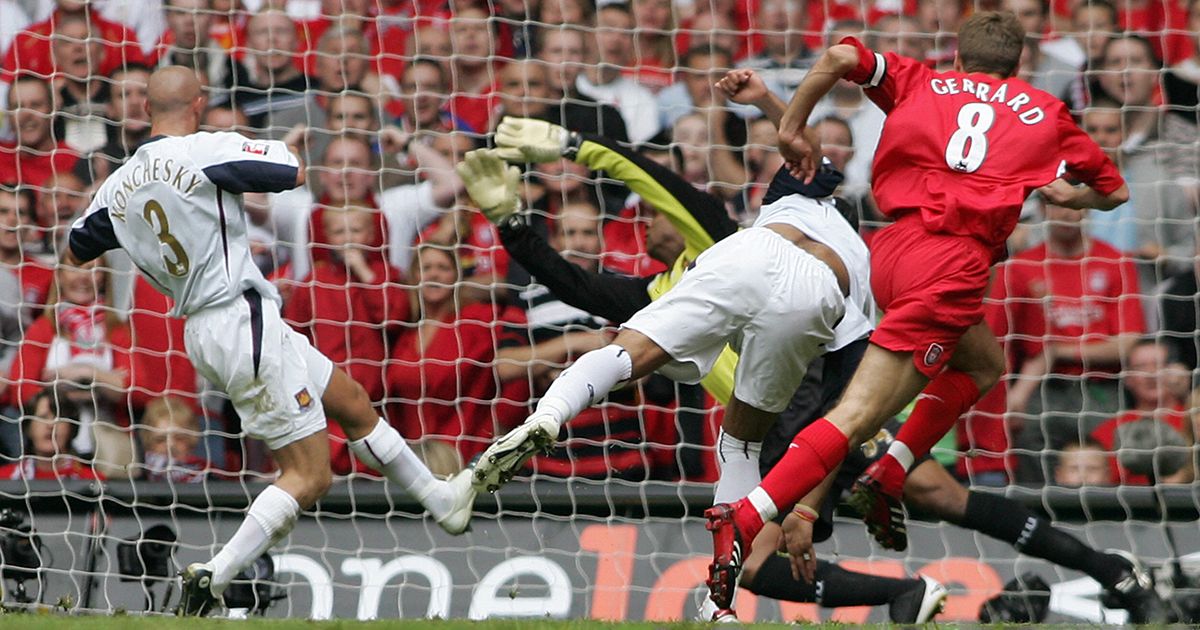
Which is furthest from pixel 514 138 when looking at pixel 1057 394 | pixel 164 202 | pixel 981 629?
pixel 1057 394

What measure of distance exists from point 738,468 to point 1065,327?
305 centimetres

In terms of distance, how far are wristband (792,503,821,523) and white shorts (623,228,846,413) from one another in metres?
0.38

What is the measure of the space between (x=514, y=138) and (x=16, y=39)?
3.27 metres

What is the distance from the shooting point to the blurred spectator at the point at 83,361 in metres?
7.65

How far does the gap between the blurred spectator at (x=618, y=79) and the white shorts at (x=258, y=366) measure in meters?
2.82

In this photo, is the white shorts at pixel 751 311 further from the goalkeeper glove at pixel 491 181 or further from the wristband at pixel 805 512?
the goalkeeper glove at pixel 491 181

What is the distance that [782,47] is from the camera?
8289 mm

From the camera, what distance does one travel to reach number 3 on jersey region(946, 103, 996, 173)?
4.97m

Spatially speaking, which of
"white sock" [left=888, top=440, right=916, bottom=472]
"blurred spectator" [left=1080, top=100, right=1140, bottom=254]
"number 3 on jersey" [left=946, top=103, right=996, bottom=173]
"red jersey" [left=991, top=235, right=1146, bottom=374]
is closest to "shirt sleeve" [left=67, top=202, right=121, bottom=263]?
"white sock" [left=888, top=440, right=916, bottom=472]

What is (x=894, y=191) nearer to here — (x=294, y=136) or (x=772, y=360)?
(x=772, y=360)

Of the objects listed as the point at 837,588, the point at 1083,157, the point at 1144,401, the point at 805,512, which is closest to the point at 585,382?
the point at 805,512

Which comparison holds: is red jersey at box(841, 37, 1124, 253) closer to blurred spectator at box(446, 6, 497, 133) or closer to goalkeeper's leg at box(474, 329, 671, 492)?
goalkeeper's leg at box(474, 329, 671, 492)

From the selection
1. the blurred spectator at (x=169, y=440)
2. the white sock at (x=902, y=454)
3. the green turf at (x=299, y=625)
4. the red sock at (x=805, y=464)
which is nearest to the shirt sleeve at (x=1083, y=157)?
the white sock at (x=902, y=454)

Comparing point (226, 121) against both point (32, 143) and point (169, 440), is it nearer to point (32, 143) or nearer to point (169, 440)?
point (32, 143)
